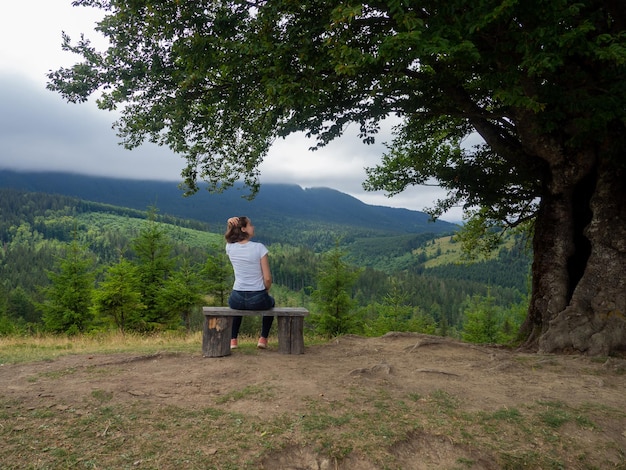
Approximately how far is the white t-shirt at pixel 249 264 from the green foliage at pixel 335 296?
839 inches

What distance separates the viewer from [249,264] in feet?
26.7

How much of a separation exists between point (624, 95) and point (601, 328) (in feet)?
16.0

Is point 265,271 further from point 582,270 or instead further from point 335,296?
point 335,296

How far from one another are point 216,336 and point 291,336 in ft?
5.04

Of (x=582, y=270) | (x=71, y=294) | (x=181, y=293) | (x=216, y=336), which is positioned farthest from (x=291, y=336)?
(x=71, y=294)

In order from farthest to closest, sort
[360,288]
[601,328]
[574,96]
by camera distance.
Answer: [360,288]
[601,328]
[574,96]

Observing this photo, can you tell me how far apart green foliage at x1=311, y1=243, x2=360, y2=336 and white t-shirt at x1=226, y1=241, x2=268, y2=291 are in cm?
2130

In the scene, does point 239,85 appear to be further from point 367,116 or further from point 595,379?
point 595,379

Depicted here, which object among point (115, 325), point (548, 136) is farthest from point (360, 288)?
point (548, 136)

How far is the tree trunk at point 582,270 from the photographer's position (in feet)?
30.0

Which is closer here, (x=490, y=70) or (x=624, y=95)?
(x=624, y=95)

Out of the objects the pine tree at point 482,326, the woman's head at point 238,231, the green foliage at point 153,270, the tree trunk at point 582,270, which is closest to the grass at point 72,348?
the woman's head at point 238,231

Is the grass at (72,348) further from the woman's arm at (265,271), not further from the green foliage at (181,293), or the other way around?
the green foliage at (181,293)

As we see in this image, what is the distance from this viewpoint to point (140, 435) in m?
4.72
